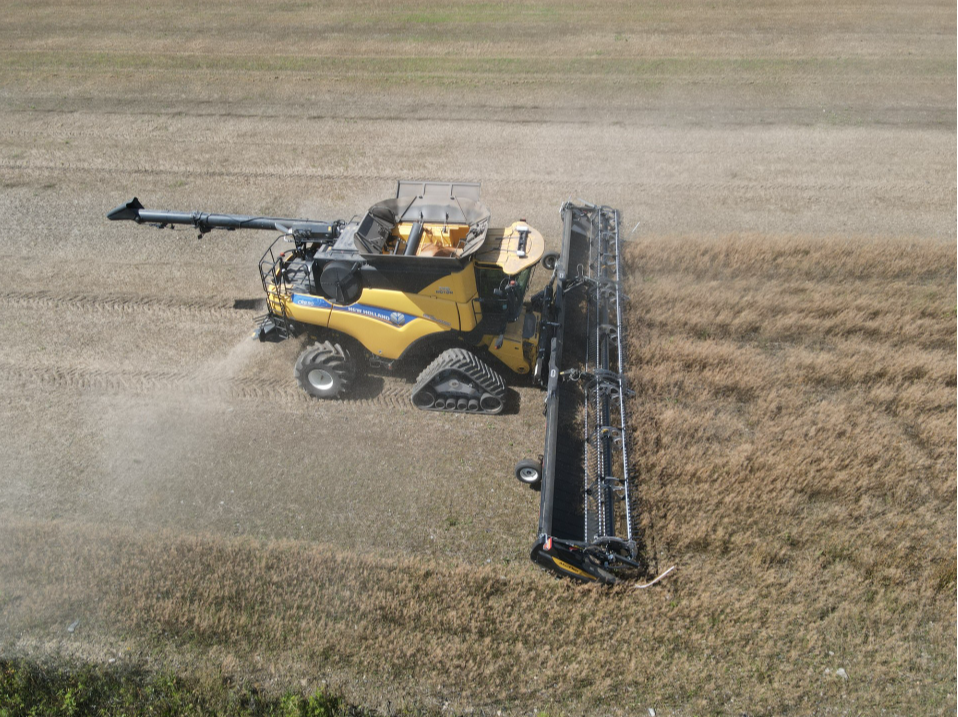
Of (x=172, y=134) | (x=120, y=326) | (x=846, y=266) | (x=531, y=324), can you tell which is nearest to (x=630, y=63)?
(x=846, y=266)

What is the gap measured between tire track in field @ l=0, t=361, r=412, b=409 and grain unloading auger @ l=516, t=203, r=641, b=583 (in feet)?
7.45

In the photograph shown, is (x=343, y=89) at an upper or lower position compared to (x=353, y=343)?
upper

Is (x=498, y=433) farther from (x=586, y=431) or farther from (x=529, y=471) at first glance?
(x=586, y=431)

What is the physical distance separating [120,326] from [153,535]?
465 centimetres

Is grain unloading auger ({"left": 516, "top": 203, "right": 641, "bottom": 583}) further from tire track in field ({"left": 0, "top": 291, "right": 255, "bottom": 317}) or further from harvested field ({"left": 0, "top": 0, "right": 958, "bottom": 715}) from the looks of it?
tire track in field ({"left": 0, "top": 291, "right": 255, "bottom": 317})

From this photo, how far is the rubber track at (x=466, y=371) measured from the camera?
8.12m

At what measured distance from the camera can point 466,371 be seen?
26.6ft

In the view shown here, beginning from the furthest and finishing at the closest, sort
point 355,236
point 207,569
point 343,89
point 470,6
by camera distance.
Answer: point 470,6, point 343,89, point 355,236, point 207,569

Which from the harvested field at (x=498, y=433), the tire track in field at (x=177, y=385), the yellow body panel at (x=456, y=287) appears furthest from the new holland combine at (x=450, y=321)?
the harvested field at (x=498, y=433)

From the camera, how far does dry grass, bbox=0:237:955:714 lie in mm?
5977

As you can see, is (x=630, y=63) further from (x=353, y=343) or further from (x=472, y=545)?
(x=472, y=545)

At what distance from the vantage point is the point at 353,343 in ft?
28.8

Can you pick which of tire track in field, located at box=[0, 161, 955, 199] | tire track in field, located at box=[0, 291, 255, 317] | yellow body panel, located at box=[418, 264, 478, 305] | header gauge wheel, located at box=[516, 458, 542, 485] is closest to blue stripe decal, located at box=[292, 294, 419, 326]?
yellow body panel, located at box=[418, 264, 478, 305]

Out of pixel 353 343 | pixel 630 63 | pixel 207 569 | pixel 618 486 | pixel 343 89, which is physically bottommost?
pixel 207 569
